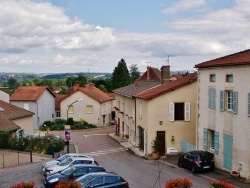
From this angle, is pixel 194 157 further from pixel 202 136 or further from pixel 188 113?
pixel 188 113

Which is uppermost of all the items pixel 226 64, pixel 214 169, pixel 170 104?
pixel 226 64

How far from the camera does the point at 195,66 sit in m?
31.3

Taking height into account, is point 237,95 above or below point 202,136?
above

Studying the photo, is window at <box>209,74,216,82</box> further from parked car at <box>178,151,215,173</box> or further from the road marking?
the road marking

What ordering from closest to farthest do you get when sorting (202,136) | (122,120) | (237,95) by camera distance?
1. (237,95)
2. (202,136)
3. (122,120)

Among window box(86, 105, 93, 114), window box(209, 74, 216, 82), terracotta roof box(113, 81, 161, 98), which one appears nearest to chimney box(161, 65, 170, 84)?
terracotta roof box(113, 81, 161, 98)

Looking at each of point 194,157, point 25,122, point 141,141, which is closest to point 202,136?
point 194,157

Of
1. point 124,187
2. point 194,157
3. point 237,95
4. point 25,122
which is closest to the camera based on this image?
point 124,187

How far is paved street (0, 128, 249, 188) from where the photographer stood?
78.9 feet

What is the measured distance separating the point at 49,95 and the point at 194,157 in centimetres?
4736

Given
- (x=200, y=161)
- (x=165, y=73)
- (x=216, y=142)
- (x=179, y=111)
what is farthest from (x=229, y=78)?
(x=165, y=73)

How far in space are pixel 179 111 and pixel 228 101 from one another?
981 cm

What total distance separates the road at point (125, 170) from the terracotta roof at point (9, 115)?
279 inches

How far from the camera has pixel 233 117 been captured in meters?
26.0
